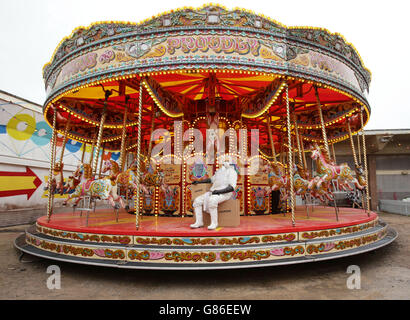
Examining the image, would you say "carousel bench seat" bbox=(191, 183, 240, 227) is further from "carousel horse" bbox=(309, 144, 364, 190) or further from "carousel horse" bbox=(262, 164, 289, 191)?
"carousel horse" bbox=(262, 164, 289, 191)

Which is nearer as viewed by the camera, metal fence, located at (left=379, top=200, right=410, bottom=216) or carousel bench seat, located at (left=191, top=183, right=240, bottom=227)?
carousel bench seat, located at (left=191, top=183, right=240, bottom=227)

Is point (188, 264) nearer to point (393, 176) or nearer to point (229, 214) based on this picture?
point (229, 214)

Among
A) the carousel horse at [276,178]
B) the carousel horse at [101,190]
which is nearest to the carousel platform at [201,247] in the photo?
the carousel horse at [101,190]

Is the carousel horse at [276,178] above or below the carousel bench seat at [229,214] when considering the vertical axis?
above

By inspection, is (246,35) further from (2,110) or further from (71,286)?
(2,110)

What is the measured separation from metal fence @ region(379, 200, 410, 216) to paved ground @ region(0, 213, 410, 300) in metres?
12.8

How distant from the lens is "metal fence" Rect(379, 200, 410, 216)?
53.6 ft

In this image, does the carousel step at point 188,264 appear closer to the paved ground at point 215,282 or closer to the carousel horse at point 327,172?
the paved ground at point 215,282

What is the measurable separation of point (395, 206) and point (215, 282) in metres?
17.8

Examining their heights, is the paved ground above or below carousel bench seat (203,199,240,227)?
below

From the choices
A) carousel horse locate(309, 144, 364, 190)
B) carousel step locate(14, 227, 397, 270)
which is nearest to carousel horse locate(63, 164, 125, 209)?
carousel step locate(14, 227, 397, 270)

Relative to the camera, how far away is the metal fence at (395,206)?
643 inches

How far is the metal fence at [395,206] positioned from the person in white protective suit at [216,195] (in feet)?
52.4
